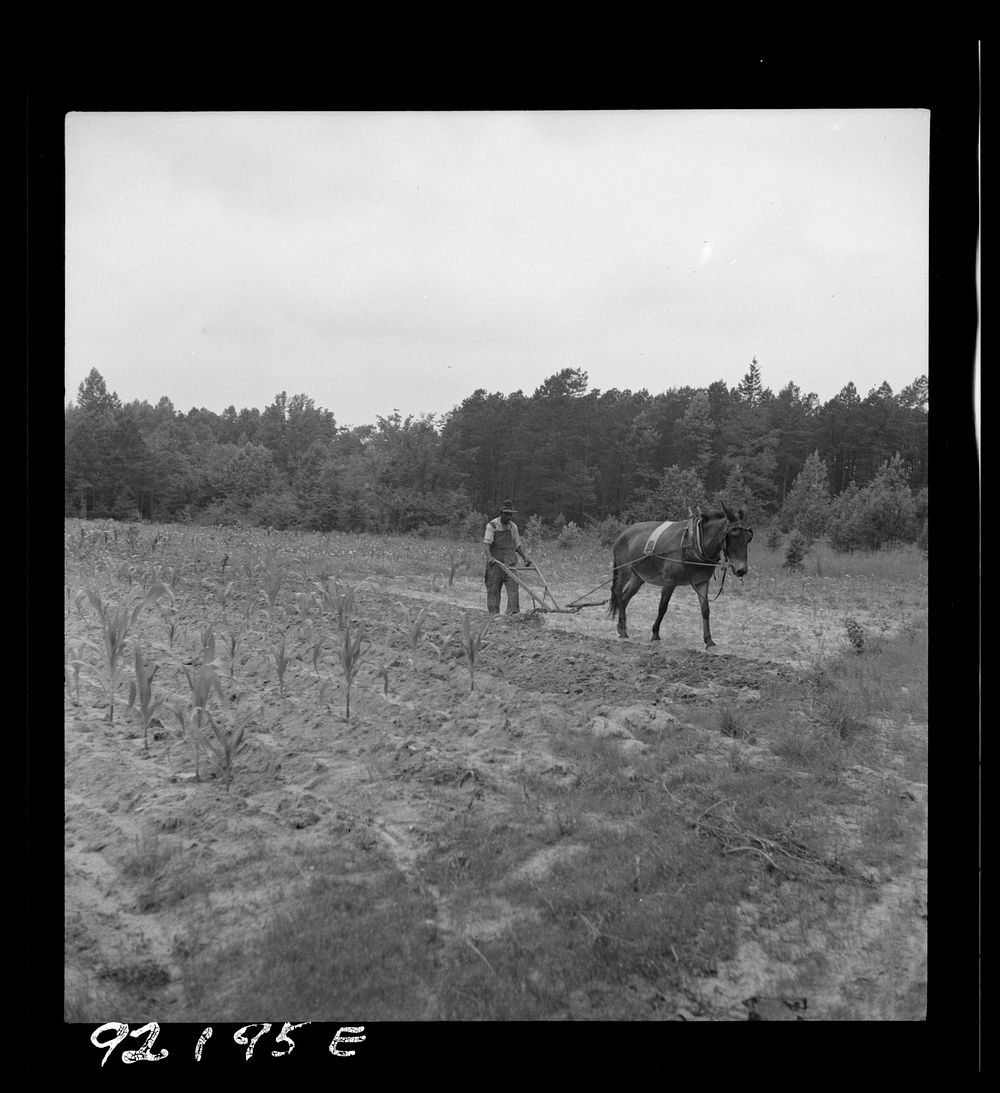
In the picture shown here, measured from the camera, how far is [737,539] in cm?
246

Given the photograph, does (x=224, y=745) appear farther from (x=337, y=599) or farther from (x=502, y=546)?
(x=502, y=546)

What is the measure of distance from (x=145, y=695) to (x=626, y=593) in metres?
2.08

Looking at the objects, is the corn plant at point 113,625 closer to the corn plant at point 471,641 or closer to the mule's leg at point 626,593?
the corn plant at point 471,641

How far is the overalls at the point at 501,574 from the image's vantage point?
2570 millimetres

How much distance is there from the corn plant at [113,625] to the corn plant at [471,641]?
4.25 feet

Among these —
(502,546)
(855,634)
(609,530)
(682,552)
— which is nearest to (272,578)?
(502,546)

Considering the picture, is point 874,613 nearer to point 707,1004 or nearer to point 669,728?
point 669,728

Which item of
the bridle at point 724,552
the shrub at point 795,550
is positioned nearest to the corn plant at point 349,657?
the bridle at point 724,552

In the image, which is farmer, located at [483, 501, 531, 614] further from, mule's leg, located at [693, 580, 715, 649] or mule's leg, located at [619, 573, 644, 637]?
Answer: mule's leg, located at [693, 580, 715, 649]
